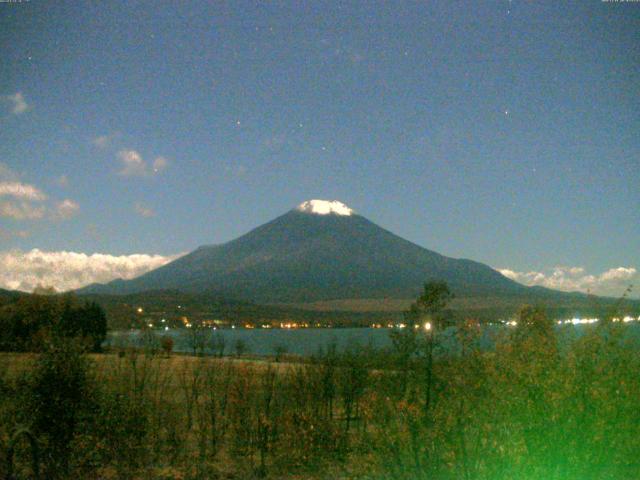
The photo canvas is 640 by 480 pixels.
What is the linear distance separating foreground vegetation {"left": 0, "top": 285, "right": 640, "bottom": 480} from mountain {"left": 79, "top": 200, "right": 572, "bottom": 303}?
116 m

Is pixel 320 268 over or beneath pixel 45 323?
over

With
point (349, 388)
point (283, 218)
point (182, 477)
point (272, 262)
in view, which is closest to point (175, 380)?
point (349, 388)

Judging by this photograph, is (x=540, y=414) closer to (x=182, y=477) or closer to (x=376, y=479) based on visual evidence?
(x=376, y=479)

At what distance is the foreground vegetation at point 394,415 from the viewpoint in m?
4.03

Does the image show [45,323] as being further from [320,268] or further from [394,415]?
[320,268]

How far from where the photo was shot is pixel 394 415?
5074 millimetres

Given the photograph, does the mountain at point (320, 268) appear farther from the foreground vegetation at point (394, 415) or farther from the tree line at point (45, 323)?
the foreground vegetation at point (394, 415)

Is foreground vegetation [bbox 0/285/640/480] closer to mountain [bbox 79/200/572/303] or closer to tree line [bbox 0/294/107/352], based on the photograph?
tree line [bbox 0/294/107/352]

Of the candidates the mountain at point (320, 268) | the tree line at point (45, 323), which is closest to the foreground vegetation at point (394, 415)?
the tree line at point (45, 323)

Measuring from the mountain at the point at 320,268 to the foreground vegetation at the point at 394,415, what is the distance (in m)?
116

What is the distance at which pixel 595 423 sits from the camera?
3.97 metres

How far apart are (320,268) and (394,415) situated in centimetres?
15440

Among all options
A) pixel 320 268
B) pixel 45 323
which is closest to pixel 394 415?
pixel 45 323

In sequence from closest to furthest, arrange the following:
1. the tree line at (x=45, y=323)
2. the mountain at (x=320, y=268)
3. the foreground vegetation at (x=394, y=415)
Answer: the foreground vegetation at (x=394, y=415) < the tree line at (x=45, y=323) < the mountain at (x=320, y=268)
